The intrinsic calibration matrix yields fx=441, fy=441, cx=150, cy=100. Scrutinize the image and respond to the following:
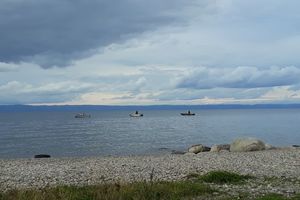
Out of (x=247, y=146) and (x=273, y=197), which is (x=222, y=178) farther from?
(x=247, y=146)

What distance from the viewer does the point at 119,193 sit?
519 inches

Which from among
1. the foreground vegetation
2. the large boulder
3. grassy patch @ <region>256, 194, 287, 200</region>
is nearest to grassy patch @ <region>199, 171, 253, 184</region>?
the foreground vegetation

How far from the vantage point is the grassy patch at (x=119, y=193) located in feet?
42.2

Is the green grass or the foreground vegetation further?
the green grass

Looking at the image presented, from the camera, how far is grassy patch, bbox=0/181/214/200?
12852 mm

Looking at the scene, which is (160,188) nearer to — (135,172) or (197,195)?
(197,195)

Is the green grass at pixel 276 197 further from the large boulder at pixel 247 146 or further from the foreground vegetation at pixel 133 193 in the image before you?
the large boulder at pixel 247 146

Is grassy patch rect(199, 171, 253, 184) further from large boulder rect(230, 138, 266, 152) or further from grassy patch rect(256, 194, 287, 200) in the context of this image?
large boulder rect(230, 138, 266, 152)

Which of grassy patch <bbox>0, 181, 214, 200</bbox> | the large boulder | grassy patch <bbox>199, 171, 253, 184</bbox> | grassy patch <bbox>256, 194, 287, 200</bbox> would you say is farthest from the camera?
the large boulder

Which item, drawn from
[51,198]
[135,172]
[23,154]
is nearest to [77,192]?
[51,198]

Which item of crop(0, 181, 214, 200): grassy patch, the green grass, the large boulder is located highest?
crop(0, 181, 214, 200): grassy patch

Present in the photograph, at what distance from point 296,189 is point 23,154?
40701 millimetres

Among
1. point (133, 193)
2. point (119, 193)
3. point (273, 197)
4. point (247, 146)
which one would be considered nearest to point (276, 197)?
point (273, 197)

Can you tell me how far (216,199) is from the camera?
13.7 meters
